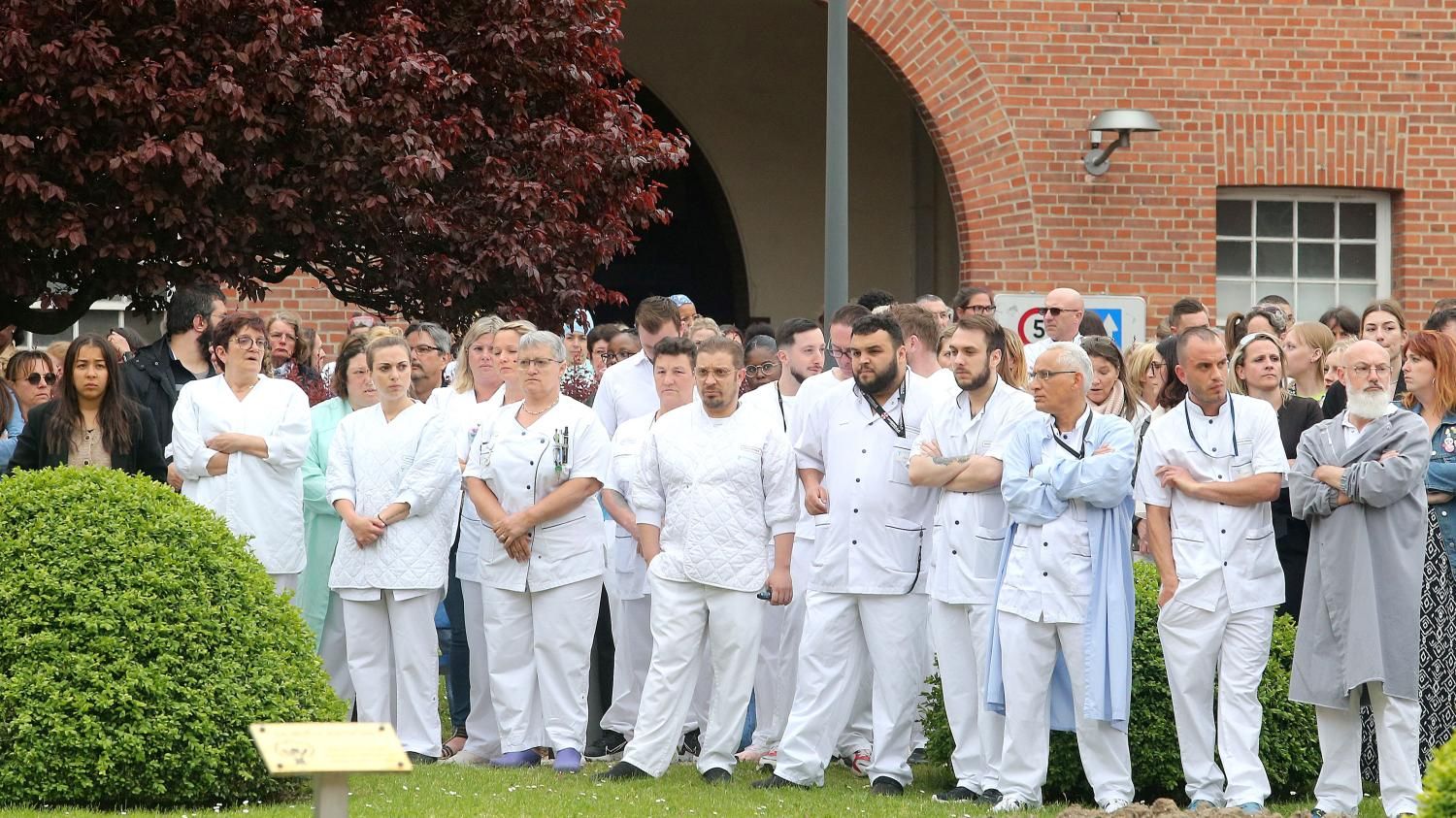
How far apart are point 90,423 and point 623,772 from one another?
10.1 ft

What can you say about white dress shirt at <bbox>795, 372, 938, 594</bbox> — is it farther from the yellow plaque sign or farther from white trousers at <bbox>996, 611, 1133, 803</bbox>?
the yellow plaque sign

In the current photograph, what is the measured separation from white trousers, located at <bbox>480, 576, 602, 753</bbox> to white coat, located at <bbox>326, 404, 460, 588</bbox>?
37 cm

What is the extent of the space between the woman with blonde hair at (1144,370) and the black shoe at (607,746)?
3.29 m

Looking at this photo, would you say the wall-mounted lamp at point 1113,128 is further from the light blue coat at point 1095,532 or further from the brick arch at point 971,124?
the light blue coat at point 1095,532

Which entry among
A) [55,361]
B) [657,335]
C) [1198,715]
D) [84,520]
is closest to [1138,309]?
[657,335]

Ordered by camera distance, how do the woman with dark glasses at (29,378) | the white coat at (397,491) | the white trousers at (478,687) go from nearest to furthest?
the white coat at (397,491), the white trousers at (478,687), the woman with dark glasses at (29,378)

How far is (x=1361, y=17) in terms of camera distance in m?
16.0

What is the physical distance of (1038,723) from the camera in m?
7.93

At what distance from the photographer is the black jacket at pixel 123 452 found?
8.98 m

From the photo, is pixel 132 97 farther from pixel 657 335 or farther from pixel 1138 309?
pixel 1138 309

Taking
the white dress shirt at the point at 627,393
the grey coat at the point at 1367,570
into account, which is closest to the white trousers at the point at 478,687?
the white dress shirt at the point at 627,393

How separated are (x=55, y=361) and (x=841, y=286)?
16.2 ft

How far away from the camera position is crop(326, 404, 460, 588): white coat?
361 inches

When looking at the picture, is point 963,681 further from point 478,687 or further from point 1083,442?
point 478,687
